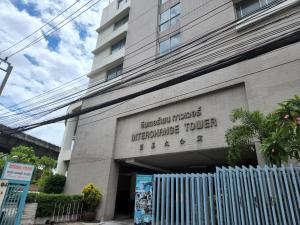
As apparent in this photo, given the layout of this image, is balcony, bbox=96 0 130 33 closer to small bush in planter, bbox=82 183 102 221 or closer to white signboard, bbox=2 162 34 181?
small bush in planter, bbox=82 183 102 221

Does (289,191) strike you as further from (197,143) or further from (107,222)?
(107,222)

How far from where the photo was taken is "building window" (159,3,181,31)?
1404 cm

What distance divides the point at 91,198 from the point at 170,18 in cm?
1225

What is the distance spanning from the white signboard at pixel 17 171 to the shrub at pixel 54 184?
667cm

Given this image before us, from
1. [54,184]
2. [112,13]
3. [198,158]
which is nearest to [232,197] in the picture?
[198,158]

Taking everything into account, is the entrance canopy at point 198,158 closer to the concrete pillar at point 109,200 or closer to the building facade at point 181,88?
the building facade at point 181,88

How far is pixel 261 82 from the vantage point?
8445 millimetres

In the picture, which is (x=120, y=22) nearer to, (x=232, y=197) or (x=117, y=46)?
(x=117, y=46)

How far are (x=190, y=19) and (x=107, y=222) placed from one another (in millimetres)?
12299

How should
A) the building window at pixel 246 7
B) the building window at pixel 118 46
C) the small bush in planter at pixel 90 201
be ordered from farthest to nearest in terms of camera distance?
1. the building window at pixel 118 46
2. the small bush in planter at pixel 90 201
3. the building window at pixel 246 7

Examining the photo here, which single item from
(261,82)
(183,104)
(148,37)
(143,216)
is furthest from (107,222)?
(148,37)

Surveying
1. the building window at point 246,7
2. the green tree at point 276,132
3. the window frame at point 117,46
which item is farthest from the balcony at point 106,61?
the green tree at point 276,132

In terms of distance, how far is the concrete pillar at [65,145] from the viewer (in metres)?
17.4

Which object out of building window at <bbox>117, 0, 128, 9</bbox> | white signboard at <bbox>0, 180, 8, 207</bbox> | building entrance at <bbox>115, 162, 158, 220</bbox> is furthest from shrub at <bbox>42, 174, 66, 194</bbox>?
building window at <bbox>117, 0, 128, 9</bbox>
